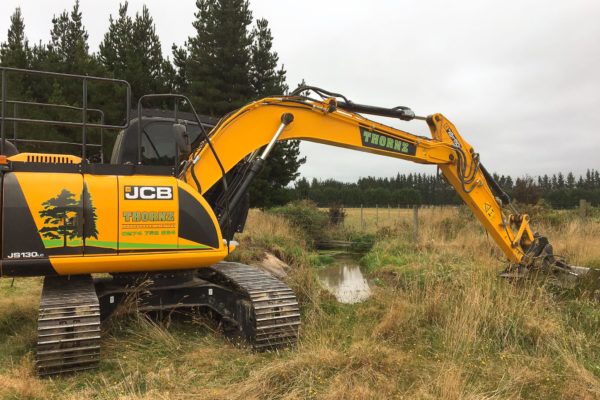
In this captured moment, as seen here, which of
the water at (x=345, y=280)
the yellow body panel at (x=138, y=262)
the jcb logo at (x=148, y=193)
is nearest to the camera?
the yellow body panel at (x=138, y=262)

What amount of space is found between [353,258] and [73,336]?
1210 cm

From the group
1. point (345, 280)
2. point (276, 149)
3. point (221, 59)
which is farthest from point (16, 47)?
point (345, 280)

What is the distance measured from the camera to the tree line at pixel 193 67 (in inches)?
746

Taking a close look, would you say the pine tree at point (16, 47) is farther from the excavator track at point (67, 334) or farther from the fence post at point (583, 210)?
the fence post at point (583, 210)

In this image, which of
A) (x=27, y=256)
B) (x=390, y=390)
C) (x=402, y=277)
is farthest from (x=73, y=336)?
(x=402, y=277)

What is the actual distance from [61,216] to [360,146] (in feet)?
12.8

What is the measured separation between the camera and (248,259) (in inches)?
382

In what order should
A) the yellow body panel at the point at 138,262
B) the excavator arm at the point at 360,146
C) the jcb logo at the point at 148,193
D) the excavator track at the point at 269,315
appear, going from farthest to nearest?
the excavator arm at the point at 360,146, the excavator track at the point at 269,315, the jcb logo at the point at 148,193, the yellow body panel at the point at 138,262

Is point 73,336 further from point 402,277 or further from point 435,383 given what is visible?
point 402,277

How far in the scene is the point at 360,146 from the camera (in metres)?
6.74

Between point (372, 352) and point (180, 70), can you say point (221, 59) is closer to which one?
point (180, 70)

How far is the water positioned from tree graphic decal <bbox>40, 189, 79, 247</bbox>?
15.1 feet

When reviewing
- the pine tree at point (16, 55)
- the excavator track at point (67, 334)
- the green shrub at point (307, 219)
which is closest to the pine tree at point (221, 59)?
the green shrub at point (307, 219)

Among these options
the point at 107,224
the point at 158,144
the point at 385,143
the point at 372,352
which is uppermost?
the point at 385,143
